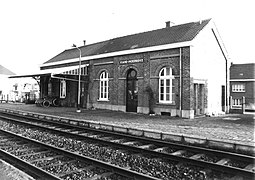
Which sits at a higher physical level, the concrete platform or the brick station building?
the brick station building

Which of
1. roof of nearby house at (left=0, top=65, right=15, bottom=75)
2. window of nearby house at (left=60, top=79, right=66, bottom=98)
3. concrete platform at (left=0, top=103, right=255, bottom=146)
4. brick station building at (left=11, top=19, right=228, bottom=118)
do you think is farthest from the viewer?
roof of nearby house at (left=0, top=65, right=15, bottom=75)

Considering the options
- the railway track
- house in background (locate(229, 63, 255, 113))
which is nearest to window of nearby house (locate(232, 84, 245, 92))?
house in background (locate(229, 63, 255, 113))

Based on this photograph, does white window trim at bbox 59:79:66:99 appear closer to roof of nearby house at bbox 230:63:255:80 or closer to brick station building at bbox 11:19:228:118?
brick station building at bbox 11:19:228:118

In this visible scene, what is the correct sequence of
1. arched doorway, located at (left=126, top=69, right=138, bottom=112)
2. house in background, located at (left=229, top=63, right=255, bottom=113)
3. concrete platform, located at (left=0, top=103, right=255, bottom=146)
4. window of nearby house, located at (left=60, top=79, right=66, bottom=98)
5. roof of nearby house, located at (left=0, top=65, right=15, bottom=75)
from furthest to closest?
roof of nearby house, located at (left=0, top=65, right=15, bottom=75)
house in background, located at (left=229, top=63, right=255, bottom=113)
window of nearby house, located at (left=60, top=79, right=66, bottom=98)
arched doorway, located at (left=126, top=69, right=138, bottom=112)
concrete platform, located at (left=0, top=103, right=255, bottom=146)

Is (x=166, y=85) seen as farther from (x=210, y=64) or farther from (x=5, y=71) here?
(x=5, y=71)

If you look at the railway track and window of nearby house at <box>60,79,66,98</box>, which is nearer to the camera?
the railway track

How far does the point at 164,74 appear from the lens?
15867mm

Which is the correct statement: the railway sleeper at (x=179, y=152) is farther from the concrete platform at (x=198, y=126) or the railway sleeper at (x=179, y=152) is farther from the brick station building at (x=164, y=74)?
the brick station building at (x=164, y=74)

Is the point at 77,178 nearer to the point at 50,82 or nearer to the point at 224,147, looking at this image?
the point at 224,147

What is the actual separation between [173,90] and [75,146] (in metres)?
9.60

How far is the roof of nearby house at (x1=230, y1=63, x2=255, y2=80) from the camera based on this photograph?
37.1m

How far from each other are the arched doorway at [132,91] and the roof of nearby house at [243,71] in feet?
88.1

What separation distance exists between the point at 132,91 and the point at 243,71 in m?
29.3

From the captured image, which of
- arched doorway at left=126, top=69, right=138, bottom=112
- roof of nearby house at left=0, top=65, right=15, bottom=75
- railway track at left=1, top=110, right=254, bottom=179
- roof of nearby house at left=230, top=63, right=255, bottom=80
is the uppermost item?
roof of nearby house at left=0, top=65, right=15, bottom=75
